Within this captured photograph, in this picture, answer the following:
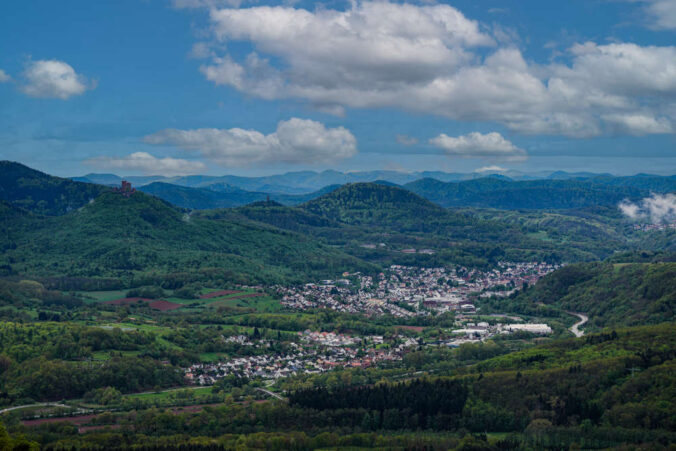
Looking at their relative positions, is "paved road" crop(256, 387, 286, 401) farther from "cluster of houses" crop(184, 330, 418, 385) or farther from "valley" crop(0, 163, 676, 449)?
"cluster of houses" crop(184, 330, 418, 385)

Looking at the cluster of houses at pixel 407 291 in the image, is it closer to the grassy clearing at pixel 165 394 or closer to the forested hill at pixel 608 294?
the forested hill at pixel 608 294

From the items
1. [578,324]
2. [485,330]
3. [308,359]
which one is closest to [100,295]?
[308,359]

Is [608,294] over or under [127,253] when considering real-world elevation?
under

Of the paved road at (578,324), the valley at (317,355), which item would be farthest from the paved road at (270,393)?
the paved road at (578,324)

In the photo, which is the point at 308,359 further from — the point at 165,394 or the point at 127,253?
the point at 127,253

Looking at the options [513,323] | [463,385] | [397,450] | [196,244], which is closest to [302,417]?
[397,450]

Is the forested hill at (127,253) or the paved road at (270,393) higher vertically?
the forested hill at (127,253)

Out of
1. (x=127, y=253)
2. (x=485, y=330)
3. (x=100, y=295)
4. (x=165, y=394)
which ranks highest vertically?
(x=127, y=253)

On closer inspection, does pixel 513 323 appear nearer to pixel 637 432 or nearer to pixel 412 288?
pixel 412 288
